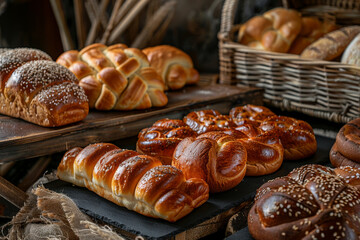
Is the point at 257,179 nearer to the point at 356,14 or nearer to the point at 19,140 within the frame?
the point at 19,140

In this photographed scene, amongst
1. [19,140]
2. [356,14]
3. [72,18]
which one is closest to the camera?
[19,140]

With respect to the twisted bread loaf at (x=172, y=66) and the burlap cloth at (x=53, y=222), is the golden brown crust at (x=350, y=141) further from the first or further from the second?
the twisted bread loaf at (x=172, y=66)

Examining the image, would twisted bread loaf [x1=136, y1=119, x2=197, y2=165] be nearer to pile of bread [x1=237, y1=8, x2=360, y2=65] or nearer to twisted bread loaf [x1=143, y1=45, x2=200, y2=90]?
twisted bread loaf [x1=143, y1=45, x2=200, y2=90]

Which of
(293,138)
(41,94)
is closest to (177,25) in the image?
(41,94)

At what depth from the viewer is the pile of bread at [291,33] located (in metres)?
2.65

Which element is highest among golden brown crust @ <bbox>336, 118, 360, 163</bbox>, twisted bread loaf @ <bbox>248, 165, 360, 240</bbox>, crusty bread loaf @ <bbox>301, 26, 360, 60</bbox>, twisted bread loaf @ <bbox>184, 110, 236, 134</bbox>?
twisted bread loaf @ <bbox>248, 165, 360, 240</bbox>

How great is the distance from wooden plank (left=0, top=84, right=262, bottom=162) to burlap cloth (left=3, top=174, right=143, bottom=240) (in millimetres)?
250

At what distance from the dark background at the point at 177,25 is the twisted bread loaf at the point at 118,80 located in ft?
4.17

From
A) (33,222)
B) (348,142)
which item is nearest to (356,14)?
(348,142)

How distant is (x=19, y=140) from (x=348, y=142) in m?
1.46

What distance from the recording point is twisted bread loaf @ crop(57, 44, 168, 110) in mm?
2355

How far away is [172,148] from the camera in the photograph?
185 centimetres

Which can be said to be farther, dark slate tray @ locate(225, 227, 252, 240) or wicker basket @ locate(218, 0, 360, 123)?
wicker basket @ locate(218, 0, 360, 123)

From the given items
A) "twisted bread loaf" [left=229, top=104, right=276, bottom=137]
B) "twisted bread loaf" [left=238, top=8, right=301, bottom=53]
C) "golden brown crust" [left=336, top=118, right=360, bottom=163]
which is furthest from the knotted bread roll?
"twisted bread loaf" [left=238, top=8, right=301, bottom=53]
